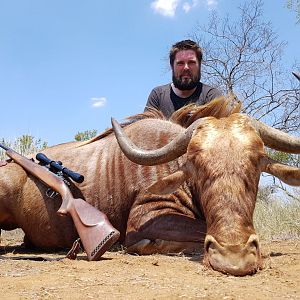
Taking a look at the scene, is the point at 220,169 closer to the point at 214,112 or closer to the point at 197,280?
the point at 197,280

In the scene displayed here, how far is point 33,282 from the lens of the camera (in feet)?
11.8

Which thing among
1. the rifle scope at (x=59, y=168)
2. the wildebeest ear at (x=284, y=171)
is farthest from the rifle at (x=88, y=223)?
the wildebeest ear at (x=284, y=171)

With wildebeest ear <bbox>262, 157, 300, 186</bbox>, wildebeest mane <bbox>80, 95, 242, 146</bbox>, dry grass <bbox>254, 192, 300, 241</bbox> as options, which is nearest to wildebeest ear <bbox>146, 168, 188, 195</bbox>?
wildebeest ear <bbox>262, 157, 300, 186</bbox>

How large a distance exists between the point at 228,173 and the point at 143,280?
108cm

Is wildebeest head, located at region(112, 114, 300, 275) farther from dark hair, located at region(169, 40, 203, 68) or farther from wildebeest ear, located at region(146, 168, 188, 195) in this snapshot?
dark hair, located at region(169, 40, 203, 68)

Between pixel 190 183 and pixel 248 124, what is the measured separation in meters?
1.17

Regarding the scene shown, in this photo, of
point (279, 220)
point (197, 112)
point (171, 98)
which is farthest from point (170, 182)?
point (279, 220)

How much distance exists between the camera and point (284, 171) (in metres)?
4.64

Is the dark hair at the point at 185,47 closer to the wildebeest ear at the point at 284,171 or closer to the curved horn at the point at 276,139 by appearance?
the curved horn at the point at 276,139

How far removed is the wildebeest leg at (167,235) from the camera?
16.9 ft

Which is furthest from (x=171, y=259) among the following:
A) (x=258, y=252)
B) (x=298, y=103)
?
(x=298, y=103)

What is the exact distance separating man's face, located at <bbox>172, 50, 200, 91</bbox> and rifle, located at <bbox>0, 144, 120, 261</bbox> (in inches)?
103

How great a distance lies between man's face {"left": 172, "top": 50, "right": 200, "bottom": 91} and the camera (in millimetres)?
7828

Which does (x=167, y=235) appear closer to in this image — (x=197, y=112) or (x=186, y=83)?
(x=197, y=112)
